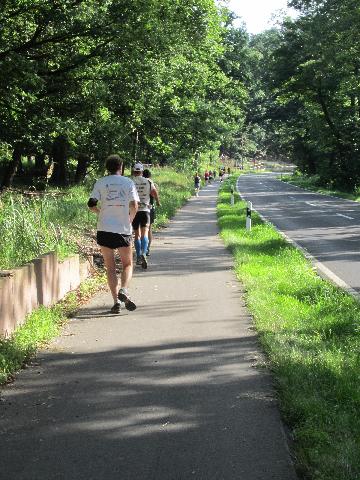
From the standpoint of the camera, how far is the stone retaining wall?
18.9ft

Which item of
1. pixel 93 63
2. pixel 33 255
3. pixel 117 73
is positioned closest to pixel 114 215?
pixel 33 255

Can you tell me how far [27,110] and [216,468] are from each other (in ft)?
52.5

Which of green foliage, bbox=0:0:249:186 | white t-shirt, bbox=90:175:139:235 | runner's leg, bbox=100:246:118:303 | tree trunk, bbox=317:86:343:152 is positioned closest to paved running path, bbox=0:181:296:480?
runner's leg, bbox=100:246:118:303

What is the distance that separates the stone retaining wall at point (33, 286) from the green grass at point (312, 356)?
2.47 m

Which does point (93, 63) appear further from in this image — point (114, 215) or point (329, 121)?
point (329, 121)

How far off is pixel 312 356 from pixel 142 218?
6.08 meters

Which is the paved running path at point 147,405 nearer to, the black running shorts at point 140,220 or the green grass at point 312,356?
the green grass at point 312,356

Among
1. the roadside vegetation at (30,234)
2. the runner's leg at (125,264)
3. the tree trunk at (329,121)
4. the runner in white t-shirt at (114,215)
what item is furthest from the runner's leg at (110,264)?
the tree trunk at (329,121)

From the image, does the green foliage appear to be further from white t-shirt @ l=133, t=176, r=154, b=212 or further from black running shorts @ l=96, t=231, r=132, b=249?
black running shorts @ l=96, t=231, r=132, b=249

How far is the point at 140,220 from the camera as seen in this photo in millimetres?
10992

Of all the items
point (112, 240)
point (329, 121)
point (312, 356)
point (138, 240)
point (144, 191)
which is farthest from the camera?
point (329, 121)

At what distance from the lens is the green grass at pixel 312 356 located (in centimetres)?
355

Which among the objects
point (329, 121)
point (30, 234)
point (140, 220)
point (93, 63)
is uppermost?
point (329, 121)

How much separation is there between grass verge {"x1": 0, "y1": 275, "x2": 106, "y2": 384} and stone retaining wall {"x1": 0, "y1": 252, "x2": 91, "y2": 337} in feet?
0.31
